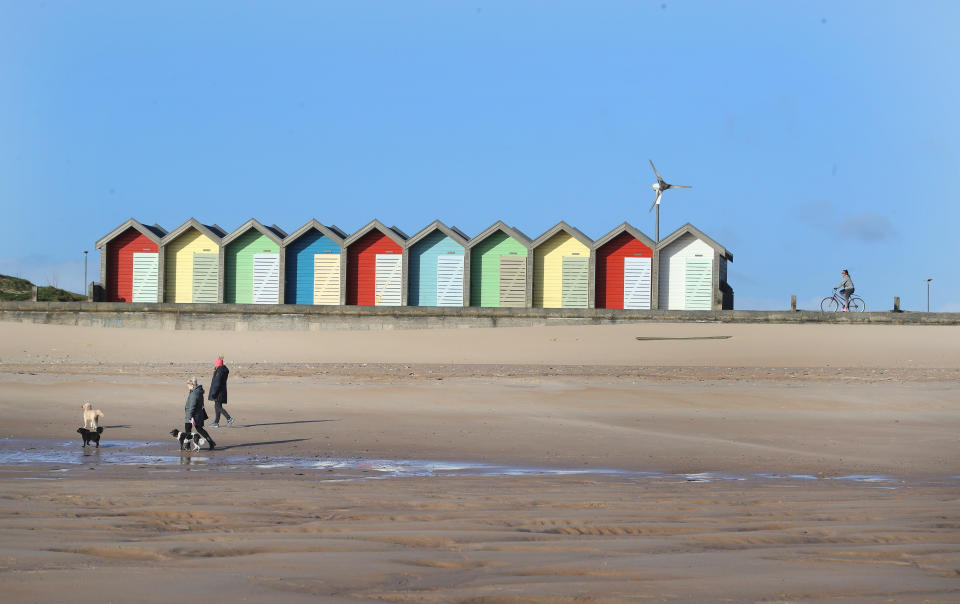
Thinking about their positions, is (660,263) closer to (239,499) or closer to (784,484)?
(784,484)

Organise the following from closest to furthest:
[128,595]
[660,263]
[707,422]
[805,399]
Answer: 1. [128,595]
2. [707,422]
3. [805,399]
4. [660,263]

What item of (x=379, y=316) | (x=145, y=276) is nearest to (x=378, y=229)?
(x=379, y=316)

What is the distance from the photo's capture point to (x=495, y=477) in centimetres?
1101

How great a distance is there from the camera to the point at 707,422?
18.0 metres

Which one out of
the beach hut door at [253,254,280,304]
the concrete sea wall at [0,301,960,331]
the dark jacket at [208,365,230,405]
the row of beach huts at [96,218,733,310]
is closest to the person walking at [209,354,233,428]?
A: the dark jacket at [208,365,230,405]

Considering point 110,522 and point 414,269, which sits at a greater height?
point 414,269

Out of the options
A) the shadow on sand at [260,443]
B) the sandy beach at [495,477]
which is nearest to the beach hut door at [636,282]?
the sandy beach at [495,477]

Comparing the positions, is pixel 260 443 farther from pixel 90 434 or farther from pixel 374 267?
pixel 374 267

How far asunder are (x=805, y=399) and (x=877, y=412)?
1796 millimetres

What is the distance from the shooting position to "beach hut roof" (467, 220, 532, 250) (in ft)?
125

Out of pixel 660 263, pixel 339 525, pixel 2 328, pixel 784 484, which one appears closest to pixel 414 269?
pixel 660 263

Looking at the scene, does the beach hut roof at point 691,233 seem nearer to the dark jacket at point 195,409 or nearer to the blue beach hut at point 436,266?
the blue beach hut at point 436,266

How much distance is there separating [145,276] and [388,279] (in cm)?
966

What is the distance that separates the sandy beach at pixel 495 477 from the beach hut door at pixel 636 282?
25.7 feet
